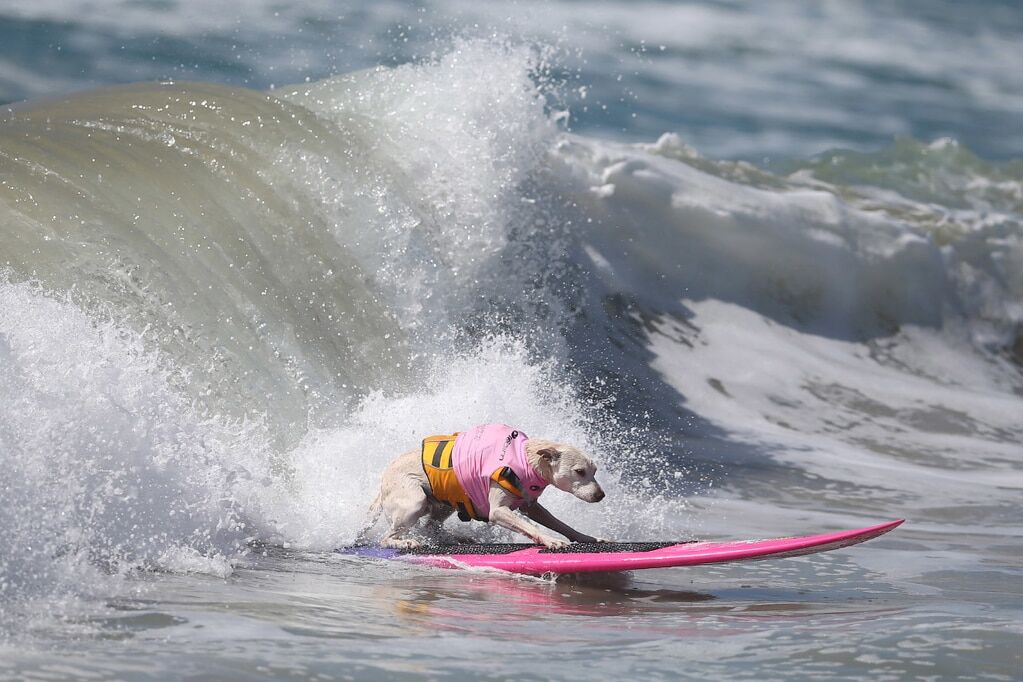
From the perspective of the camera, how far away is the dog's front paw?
520cm

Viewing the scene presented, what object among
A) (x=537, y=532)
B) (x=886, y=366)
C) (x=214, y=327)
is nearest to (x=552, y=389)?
(x=214, y=327)

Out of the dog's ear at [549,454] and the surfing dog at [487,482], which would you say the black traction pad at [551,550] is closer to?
the surfing dog at [487,482]

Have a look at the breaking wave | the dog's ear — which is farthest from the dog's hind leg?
the dog's ear

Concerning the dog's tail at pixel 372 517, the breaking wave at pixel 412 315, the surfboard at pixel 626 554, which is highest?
the breaking wave at pixel 412 315

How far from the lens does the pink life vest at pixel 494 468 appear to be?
539cm

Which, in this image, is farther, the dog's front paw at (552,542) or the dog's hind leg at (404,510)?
the dog's hind leg at (404,510)

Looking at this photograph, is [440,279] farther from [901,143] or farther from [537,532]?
[901,143]

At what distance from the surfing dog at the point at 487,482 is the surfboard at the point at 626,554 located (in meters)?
0.10

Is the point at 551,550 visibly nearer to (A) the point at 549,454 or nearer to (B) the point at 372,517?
(A) the point at 549,454

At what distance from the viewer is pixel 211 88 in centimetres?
1066

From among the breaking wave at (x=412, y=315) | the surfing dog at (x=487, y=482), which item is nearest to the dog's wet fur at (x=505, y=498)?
the surfing dog at (x=487, y=482)

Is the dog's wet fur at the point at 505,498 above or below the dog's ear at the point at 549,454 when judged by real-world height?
below

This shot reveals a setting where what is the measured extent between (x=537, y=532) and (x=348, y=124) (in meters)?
6.54

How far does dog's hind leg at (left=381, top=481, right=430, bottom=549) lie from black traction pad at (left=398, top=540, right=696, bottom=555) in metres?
0.13
